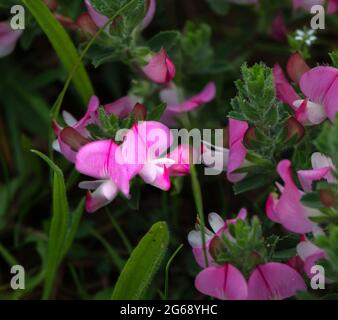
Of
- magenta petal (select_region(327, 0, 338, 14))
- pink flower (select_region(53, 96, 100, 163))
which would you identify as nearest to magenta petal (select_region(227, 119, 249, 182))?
pink flower (select_region(53, 96, 100, 163))

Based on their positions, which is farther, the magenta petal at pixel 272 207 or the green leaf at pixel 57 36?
the green leaf at pixel 57 36

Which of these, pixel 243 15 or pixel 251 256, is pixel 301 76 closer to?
pixel 251 256

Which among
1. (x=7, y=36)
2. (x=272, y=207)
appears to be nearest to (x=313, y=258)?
(x=272, y=207)

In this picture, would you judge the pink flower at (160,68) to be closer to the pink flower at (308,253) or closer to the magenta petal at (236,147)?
the magenta petal at (236,147)

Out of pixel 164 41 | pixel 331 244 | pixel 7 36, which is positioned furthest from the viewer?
pixel 7 36

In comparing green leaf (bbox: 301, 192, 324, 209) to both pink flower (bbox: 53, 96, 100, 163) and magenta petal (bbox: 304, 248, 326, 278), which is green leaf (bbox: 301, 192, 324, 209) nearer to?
magenta petal (bbox: 304, 248, 326, 278)

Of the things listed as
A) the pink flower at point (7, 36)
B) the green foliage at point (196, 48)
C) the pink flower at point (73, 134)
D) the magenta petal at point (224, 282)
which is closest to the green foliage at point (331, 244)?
the magenta petal at point (224, 282)

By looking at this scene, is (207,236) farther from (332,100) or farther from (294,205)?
(332,100)

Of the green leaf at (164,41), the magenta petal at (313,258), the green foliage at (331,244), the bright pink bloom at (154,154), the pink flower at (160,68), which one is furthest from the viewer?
the green leaf at (164,41)
